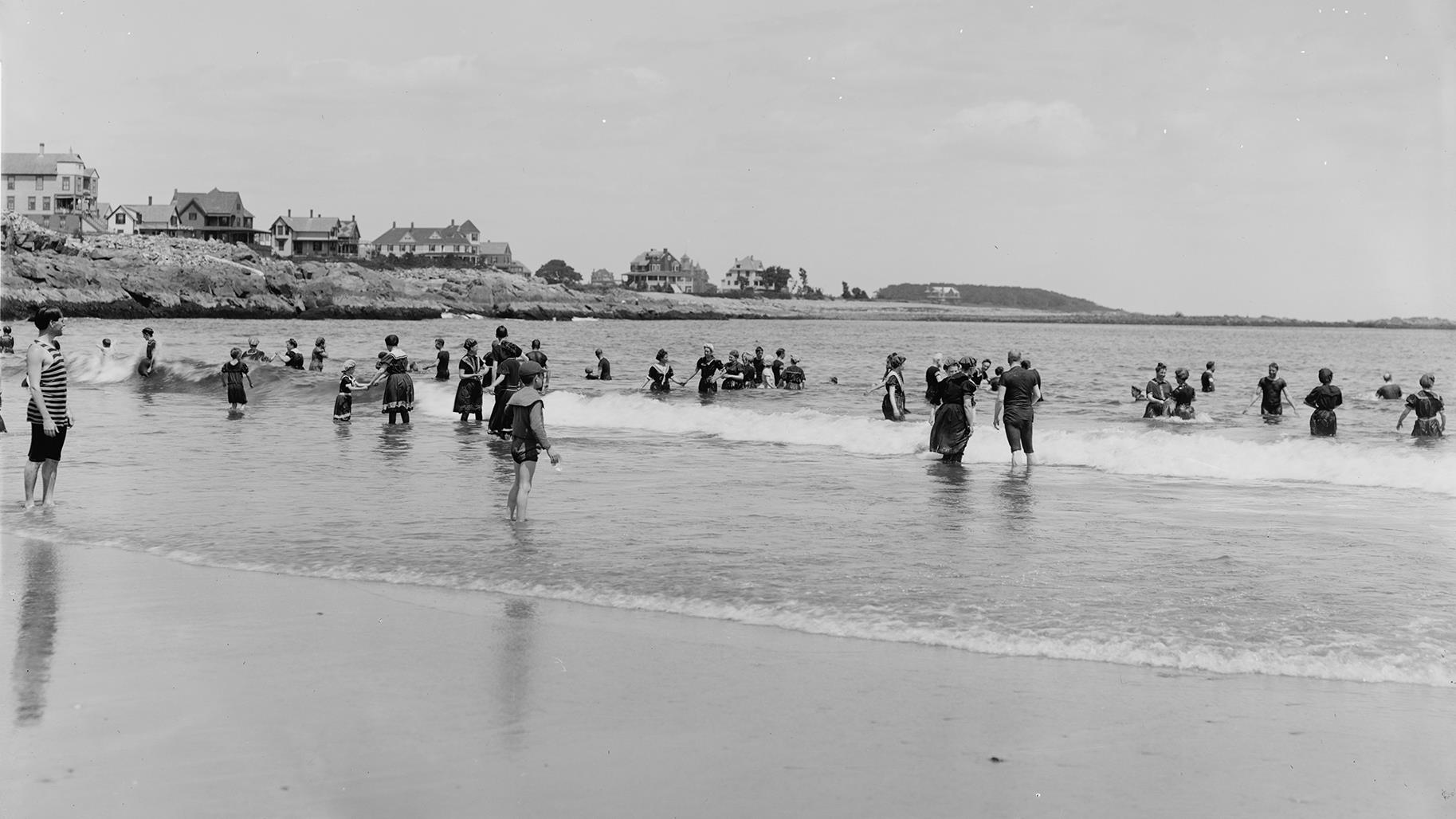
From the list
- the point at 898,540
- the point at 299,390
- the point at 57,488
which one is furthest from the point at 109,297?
the point at 898,540

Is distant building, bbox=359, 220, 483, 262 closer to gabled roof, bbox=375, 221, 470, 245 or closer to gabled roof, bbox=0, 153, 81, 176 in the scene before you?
gabled roof, bbox=375, 221, 470, 245

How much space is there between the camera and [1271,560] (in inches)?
404

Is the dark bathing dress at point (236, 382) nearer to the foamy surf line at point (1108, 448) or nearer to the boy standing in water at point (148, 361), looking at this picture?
the foamy surf line at point (1108, 448)

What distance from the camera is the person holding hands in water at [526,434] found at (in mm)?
11302

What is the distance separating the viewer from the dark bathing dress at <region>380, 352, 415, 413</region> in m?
22.0

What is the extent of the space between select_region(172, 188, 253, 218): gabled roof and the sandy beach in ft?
467

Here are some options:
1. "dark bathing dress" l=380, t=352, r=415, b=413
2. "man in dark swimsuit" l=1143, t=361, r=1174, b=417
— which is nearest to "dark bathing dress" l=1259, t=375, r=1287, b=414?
"man in dark swimsuit" l=1143, t=361, r=1174, b=417

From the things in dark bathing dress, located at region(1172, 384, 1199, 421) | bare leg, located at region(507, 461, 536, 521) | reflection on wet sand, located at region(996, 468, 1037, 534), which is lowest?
reflection on wet sand, located at region(996, 468, 1037, 534)

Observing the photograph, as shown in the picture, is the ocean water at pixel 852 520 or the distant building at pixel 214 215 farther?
the distant building at pixel 214 215

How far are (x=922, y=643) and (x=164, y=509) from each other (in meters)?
8.45

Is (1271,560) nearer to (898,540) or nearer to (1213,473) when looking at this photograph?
(898,540)

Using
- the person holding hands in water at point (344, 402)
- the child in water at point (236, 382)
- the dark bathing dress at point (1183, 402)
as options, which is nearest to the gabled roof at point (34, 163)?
the child in water at point (236, 382)

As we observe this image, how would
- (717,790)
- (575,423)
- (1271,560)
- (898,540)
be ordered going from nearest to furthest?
(717,790), (1271,560), (898,540), (575,423)

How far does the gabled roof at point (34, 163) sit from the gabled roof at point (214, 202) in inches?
703
